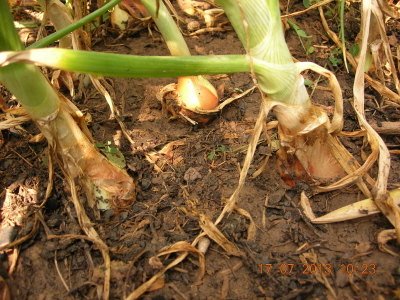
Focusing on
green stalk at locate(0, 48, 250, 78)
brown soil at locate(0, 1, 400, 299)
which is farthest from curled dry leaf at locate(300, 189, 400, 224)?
green stalk at locate(0, 48, 250, 78)

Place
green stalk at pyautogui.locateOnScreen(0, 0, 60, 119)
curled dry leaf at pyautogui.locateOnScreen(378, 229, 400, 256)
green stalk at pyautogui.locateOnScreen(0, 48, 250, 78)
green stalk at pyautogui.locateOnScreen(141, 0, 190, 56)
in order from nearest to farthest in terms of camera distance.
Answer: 1. green stalk at pyautogui.locateOnScreen(0, 48, 250, 78)
2. green stalk at pyautogui.locateOnScreen(0, 0, 60, 119)
3. curled dry leaf at pyautogui.locateOnScreen(378, 229, 400, 256)
4. green stalk at pyautogui.locateOnScreen(141, 0, 190, 56)

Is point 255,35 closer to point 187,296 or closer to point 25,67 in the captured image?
point 25,67

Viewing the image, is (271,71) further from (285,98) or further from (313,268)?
(313,268)

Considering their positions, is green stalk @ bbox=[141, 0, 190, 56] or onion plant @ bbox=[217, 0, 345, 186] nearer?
onion plant @ bbox=[217, 0, 345, 186]

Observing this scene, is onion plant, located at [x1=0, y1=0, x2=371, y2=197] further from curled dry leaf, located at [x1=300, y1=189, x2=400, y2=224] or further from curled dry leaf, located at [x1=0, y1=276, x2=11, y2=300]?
curled dry leaf, located at [x1=0, y1=276, x2=11, y2=300]

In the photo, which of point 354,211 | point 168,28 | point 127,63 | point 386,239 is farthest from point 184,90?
point 386,239

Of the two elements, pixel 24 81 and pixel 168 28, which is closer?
pixel 24 81

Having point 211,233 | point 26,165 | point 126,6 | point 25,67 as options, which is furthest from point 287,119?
point 126,6

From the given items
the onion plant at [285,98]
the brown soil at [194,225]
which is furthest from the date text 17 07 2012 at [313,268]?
the onion plant at [285,98]
